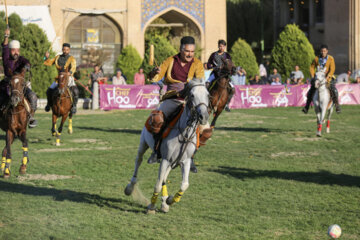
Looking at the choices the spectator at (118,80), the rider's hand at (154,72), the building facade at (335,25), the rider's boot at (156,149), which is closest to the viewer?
the rider's boot at (156,149)

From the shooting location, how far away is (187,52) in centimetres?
908

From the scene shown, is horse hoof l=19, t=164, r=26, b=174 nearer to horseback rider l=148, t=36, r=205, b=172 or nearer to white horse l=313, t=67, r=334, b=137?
horseback rider l=148, t=36, r=205, b=172

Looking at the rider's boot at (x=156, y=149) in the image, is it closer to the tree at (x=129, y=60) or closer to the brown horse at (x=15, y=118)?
the brown horse at (x=15, y=118)

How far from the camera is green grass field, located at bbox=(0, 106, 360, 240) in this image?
8.01 metres

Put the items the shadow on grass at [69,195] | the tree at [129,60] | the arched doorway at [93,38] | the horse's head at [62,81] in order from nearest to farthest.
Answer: the shadow on grass at [69,195]
the horse's head at [62,81]
the tree at [129,60]
the arched doorway at [93,38]

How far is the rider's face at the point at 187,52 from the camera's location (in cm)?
904

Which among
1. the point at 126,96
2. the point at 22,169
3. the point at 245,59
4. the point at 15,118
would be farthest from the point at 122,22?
the point at 22,169

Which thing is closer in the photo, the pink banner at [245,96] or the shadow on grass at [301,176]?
the shadow on grass at [301,176]

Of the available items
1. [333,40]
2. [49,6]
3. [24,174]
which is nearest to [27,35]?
[49,6]

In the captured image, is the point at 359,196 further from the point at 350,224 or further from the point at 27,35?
the point at 27,35

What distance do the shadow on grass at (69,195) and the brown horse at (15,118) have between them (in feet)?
2.46

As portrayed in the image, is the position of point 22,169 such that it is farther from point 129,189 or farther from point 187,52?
point 187,52

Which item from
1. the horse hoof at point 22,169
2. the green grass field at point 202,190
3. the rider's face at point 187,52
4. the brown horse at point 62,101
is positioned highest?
the rider's face at point 187,52

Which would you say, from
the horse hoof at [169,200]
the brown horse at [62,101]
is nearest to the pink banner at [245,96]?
the brown horse at [62,101]
